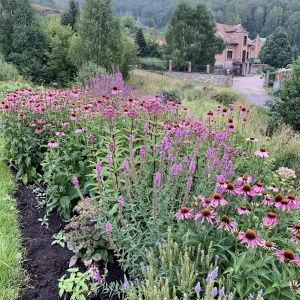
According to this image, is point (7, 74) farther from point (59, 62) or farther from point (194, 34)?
point (194, 34)

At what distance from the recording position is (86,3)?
15.7 metres

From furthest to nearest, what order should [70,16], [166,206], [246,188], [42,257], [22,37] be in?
[70,16] < [22,37] < [42,257] < [166,206] < [246,188]

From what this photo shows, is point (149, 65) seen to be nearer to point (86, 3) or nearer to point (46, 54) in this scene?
point (46, 54)

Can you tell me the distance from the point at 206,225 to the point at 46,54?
21.6 metres

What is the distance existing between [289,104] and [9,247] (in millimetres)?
8188

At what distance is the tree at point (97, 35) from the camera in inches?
612

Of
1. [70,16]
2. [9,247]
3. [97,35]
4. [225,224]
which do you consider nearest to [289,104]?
[225,224]

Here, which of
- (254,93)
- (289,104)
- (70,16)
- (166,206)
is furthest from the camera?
(70,16)

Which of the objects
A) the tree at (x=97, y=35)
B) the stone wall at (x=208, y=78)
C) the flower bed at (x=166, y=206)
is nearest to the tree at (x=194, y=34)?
the stone wall at (x=208, y=78)

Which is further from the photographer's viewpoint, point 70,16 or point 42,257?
point 70,16

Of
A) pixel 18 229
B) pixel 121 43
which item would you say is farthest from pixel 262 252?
pixel 121 43

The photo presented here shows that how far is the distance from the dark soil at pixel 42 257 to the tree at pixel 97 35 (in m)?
13.3

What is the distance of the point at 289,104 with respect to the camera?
852 centimetres

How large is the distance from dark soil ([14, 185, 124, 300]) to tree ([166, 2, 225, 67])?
29665mm
